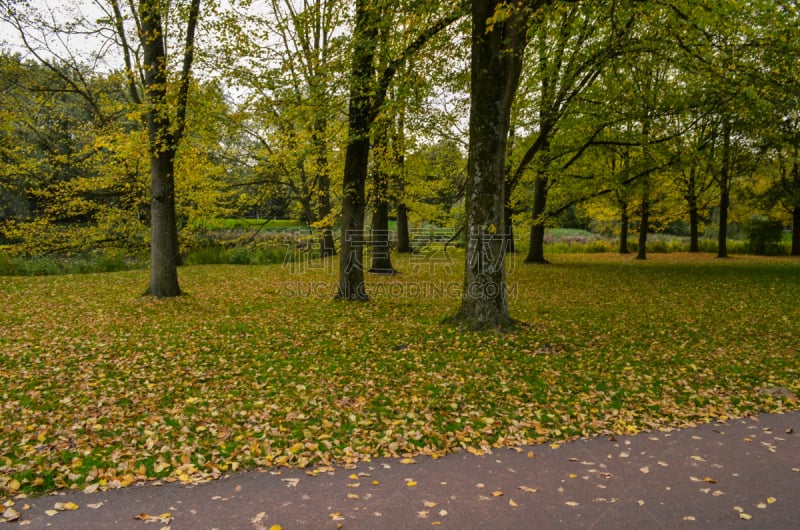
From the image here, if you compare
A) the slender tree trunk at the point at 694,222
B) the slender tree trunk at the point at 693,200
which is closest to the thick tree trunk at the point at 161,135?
the slender tree trunk at the point at 693,200

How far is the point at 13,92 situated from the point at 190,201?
24.3 ft

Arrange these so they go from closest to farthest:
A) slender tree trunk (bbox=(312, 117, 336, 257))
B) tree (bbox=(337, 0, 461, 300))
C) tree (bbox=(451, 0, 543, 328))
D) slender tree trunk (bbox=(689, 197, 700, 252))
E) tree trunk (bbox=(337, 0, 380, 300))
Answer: tree (bbox=(451, 0, 543, 328))
tree (bbox=(337, 0, 461, 300))
tree trunk (bbox=(337, 0, 380, 300))
slender tree trunk (bbox=(312, 117, 336, 257))
slender tree trunk (bbox=(689, 197, 700, 252))

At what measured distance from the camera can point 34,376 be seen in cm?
658

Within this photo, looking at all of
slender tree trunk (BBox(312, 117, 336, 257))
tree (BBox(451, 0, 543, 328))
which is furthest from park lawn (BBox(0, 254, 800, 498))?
slender tree trunk (BBox(312, 117, 336, 257))

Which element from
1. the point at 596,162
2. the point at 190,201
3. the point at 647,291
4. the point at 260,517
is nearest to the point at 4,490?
the point at 260,517

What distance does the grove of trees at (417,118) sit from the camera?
8898 millimetres

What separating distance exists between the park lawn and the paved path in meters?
0.34

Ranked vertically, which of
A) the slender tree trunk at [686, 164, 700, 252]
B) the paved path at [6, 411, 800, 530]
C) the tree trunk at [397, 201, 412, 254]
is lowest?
the paved path at [6, 411, 800, 530]

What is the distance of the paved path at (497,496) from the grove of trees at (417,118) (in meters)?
4.55

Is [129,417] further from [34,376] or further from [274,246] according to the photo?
[274,246]

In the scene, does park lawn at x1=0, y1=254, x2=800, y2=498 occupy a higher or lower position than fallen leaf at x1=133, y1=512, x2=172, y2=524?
higher

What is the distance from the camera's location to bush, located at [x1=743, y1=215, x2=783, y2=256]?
27734 mm

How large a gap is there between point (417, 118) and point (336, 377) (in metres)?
11.4

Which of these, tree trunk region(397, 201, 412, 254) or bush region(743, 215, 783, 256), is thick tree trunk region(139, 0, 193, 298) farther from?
bush region(743, 215, 783, 256)
